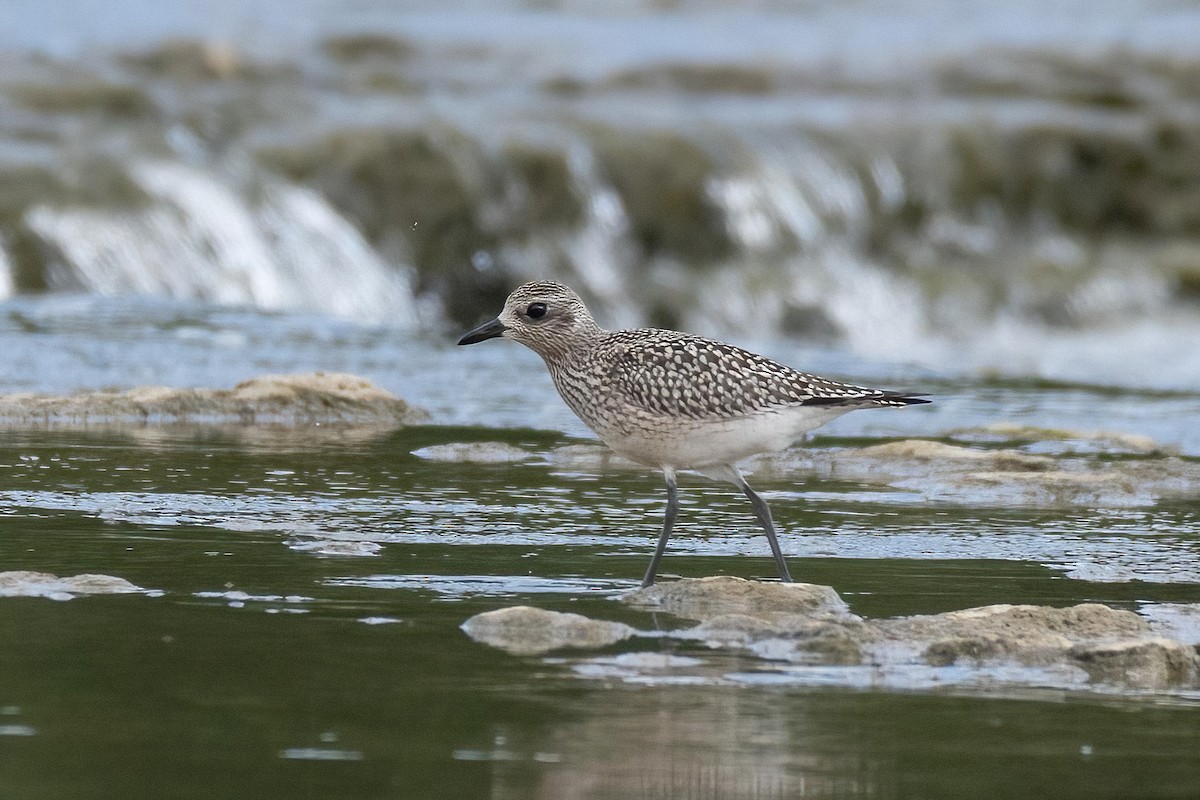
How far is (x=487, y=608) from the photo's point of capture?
6.55 meters

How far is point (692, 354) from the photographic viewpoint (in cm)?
748

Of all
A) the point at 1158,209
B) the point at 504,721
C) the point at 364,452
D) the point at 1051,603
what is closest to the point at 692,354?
the point at 1051,603

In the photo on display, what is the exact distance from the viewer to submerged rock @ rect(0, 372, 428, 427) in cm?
1157

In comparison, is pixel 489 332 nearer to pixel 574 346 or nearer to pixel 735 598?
pixel 574 346

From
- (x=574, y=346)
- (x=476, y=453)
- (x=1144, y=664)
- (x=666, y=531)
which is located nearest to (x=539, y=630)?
(x=666, y=531)

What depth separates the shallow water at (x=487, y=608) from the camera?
186 inches

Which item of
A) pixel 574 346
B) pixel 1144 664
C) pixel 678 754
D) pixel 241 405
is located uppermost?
pixel 574 346

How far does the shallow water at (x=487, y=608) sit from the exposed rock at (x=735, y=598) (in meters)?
0.14

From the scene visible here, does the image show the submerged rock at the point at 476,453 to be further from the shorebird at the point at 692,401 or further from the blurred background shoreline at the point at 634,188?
the blurred background shoreline at the point at 634,188

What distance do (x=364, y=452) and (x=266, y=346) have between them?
16.7 feet

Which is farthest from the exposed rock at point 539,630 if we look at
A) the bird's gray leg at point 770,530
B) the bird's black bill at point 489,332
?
the bird's black bill at point 489,332

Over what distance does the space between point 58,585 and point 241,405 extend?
5.47 m

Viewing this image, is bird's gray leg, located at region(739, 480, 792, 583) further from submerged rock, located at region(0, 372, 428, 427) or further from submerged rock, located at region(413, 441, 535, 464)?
submerged rock, located at region(0, 372, 428, 427)

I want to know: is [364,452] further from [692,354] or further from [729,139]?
[729,139]
